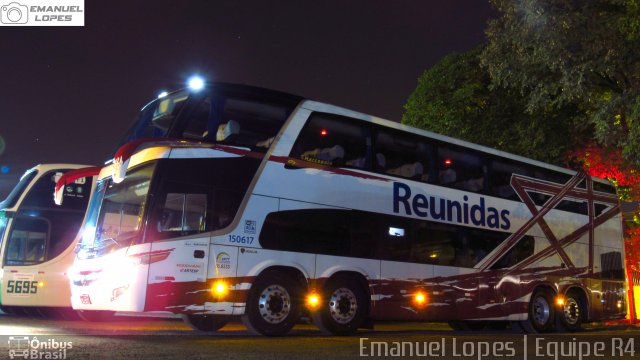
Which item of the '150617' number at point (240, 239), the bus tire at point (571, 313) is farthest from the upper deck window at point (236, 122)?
the bus tire at point (571, 313)

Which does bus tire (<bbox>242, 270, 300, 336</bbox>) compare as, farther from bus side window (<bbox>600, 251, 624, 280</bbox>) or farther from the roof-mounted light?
bus side window (<bbox>600, 251, 624, 280</bbox>)

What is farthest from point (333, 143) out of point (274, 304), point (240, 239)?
point (274, 304)

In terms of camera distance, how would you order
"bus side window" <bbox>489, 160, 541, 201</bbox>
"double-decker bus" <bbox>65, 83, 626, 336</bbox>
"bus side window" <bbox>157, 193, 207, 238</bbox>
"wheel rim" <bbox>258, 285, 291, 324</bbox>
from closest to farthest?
"bus side window" <bbox>157, 193, 207, 238</bbox>
"double-decker bus" <bbox>65, 83, 626, 336</bbox>
"wheel rim" <bbox>258, 285, 291, 324</bbox>
"bus side window" <bbox>489, 160, 541, 201</bbox>

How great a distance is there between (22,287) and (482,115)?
18.9m

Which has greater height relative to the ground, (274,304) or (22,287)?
(22,287)

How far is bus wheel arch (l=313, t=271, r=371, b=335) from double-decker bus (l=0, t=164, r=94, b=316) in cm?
720

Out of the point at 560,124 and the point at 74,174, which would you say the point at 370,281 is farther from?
the point at 560,124

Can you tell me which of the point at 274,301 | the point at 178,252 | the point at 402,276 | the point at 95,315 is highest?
the point at 178,252

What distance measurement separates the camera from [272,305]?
34.1ft

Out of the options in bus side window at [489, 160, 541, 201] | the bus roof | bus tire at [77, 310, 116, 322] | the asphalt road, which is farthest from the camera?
bus side window at [489, 160, 541, 201]

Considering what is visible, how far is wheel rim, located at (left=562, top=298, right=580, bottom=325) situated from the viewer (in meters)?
16.3

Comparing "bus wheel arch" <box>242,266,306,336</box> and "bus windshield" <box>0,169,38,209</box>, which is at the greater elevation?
"bus windshield" <box>0,169,38,209</box>

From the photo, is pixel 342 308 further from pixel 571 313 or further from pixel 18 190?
pixel 18 190

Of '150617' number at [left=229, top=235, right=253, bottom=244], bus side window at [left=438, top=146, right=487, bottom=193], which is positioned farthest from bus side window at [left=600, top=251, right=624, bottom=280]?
'150617' number at [left=229, top=235, right=253, bottom=244]
